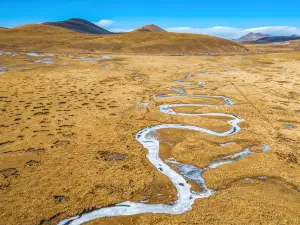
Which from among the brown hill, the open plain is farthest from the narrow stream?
the brown hill

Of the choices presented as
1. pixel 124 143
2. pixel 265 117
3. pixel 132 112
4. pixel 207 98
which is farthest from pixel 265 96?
pixel 124 143

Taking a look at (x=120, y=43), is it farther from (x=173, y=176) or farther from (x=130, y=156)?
(x=173, y=176)

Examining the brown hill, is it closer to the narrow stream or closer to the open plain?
the open plain

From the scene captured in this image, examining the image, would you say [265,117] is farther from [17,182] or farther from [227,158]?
[17,182]

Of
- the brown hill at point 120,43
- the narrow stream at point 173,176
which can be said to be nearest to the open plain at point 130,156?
the narrow stream at point 173,176

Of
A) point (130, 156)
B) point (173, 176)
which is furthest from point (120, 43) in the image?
point (173, 176)
